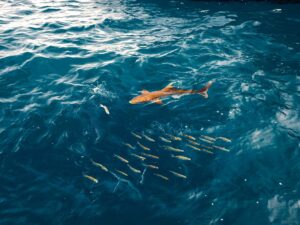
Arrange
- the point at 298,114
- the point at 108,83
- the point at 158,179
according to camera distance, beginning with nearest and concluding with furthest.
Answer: the point at 158,179 → the point at 298,114 → the point at 108,83

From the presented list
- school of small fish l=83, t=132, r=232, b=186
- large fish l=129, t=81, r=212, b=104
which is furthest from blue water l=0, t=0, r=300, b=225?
large fish l=129, t=81, r=212, b=104

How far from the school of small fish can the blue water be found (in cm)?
4

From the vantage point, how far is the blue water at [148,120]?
5.14 metres

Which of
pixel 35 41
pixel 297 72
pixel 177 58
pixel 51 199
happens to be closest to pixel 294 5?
pixel 297 72

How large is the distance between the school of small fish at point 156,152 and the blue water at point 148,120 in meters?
0.04

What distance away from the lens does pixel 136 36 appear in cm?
1198

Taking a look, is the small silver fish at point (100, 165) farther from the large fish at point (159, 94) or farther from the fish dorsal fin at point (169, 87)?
the fish dorsal fin at point (169, 87)

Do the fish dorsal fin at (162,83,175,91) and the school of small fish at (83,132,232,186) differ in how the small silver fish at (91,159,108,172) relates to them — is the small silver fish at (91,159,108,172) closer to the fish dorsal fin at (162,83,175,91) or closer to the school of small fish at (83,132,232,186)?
the school of small fish at (83,132,232,186)

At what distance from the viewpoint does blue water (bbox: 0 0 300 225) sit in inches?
202

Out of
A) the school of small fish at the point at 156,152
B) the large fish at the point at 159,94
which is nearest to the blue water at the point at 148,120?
the school of small fish at the point at 156,152

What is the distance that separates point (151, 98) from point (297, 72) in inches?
195

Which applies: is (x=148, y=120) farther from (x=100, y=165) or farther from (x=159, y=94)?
(x=100, y=165)

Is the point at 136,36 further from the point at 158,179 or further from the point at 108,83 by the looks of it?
the point at 158,179

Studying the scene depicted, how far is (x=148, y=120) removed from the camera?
7168mm
